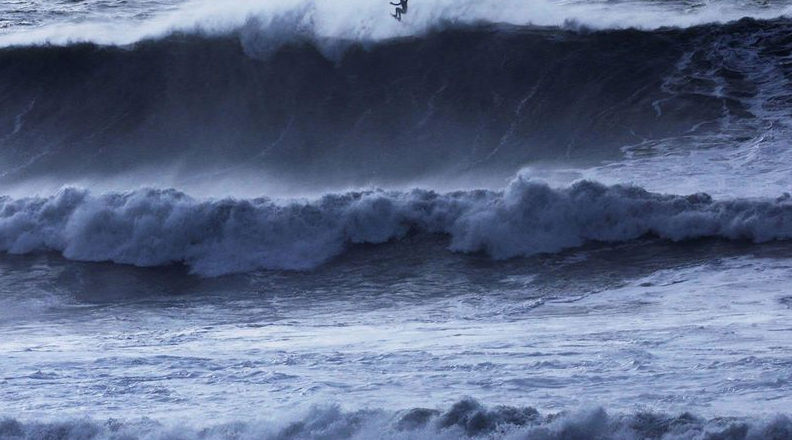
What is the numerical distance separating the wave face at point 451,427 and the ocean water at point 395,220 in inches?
0.7

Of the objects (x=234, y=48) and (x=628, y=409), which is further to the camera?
(x=234, y=48)

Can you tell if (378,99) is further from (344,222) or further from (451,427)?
(451,427)

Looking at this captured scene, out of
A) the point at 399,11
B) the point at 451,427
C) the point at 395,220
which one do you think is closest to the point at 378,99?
the point at 399,11

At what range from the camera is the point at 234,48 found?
19.3 metres

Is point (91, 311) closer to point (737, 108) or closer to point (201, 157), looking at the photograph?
point (201, 157)

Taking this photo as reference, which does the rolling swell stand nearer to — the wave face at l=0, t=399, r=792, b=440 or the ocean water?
the ocean water

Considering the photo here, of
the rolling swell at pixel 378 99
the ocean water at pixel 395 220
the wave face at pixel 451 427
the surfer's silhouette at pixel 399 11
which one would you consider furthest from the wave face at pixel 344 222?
the surfer's silhouette at pixel 399 11

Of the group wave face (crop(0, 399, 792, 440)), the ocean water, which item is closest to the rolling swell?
the ocean water

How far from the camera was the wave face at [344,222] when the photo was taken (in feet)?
41.6

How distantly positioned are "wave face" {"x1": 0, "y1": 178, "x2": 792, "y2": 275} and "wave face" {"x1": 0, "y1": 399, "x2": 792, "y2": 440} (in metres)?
5.24

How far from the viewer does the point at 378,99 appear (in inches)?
699

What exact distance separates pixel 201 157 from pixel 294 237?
12.4 ft

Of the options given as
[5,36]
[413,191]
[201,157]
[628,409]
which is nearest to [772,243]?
[413,191]

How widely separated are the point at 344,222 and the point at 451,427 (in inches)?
247
